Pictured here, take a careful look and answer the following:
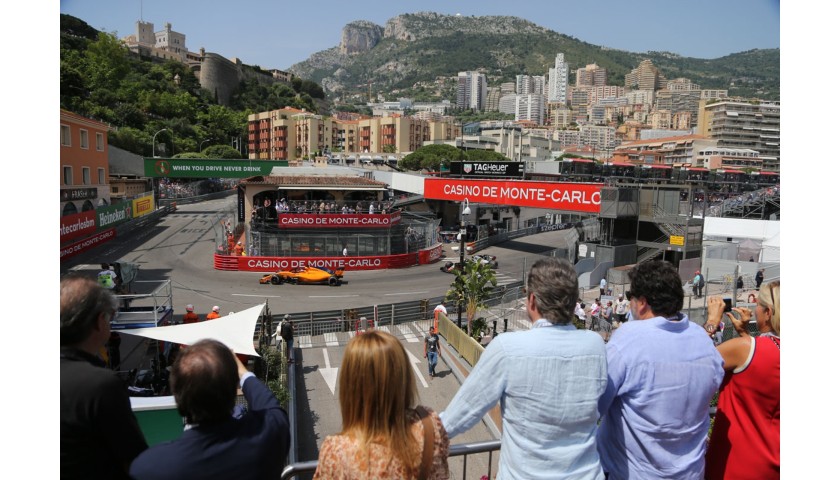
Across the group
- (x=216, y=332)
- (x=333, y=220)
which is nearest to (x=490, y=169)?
(x=333, y=220)

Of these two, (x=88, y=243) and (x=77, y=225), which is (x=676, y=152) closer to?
(x=88, y=243)

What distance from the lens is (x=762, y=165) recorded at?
121m

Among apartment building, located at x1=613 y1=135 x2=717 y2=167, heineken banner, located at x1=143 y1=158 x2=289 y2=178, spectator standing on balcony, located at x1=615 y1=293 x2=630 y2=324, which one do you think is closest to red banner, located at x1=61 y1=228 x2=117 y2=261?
heineken banner, located at x1=143 y1=158 x2=289 y2=178

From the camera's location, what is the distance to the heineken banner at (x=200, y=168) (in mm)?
48166

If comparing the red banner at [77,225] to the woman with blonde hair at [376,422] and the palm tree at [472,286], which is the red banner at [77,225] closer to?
the palm tree at [472,286]

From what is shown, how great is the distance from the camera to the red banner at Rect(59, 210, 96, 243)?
2745 centimetres

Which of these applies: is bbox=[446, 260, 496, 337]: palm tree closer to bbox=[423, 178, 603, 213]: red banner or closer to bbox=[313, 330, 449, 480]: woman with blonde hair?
bbox=[423, 178, 603, 213]: red banner

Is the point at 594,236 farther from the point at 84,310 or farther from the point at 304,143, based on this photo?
the point at 304,143

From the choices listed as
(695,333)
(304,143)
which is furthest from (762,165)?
(695,333)

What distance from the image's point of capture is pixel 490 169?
3994 centimetres

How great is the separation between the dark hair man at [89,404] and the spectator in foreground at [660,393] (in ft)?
7.04

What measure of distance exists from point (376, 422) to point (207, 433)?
0.67 m

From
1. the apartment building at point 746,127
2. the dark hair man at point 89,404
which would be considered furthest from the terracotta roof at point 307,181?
the apartment building at point 746,127

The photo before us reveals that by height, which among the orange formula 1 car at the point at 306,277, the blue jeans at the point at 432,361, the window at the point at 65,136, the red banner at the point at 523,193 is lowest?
the blue jeans at the point at 432,361
